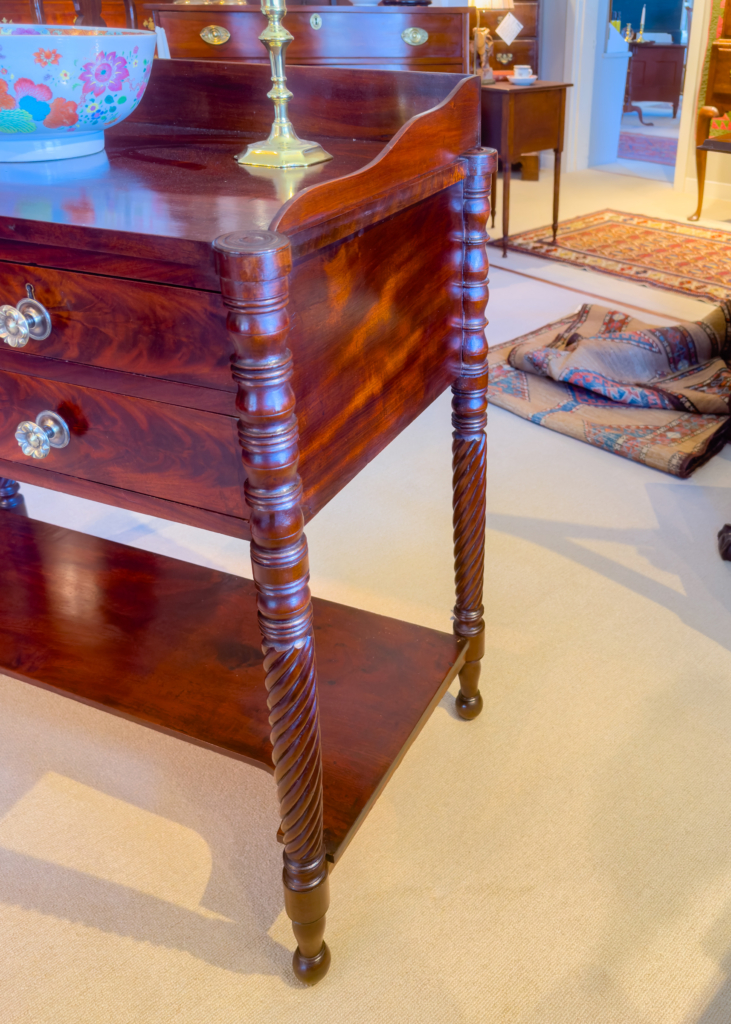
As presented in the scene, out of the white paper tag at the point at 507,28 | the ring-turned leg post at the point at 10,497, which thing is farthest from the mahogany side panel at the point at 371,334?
the white paper tag at the point at 507,28

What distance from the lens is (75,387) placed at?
87 centimetres

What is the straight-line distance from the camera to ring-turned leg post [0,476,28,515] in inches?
67.3

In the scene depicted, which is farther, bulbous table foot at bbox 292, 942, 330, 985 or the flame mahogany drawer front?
the flame mahogany drawer front

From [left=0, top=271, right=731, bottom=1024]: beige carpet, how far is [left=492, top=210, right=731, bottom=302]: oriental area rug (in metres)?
2.18

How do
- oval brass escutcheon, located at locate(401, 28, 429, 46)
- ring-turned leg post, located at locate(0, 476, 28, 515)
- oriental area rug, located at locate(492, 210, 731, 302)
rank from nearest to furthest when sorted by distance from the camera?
ring-turned leg post, located at locate(0, 476, 28, 515) < oval brass escutcheon, located at locate(401, 28, 429, 46) < oriental area rug, located at locate(492, 210, 731, 302)

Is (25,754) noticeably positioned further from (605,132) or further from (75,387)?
(605,132)

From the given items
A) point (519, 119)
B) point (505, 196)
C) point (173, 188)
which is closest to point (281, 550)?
point (173, 188)

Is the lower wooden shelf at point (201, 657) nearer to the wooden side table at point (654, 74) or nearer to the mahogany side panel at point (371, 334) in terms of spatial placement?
the mahogany side panel at point (371, 334)

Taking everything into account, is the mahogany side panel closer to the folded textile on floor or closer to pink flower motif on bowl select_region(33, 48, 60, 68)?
pink flower motif on bowl select_region(33, 48, 60, 68)

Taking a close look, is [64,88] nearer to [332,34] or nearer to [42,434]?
[42,434]

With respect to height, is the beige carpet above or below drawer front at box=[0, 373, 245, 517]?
below

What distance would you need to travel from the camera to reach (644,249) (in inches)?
159

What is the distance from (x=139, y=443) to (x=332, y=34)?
236 centimetres

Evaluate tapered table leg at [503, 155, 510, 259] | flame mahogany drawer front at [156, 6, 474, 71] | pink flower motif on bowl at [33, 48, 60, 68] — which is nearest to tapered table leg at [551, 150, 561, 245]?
tapered table leg at [503, 155, 510, 259]
